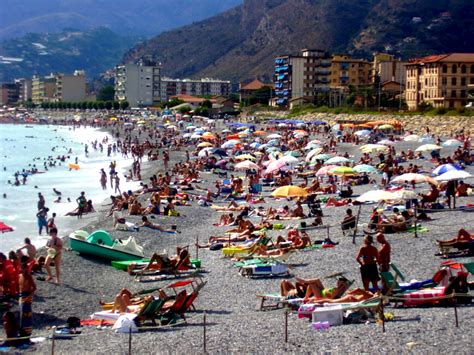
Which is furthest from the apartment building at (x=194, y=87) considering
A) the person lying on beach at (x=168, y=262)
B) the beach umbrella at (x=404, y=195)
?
the person lying on beach at (x=168, y=262)

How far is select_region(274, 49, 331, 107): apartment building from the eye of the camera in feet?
329

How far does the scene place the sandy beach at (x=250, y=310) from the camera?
338 inches

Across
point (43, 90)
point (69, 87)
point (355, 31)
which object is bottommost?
point (69, 87)

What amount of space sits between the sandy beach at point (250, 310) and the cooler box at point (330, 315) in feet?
0.51

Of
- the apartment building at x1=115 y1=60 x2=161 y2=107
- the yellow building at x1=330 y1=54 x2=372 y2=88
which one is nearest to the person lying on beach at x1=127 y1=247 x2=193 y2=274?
the yellow building at x1=330 y1=54 x2=372 y2=88

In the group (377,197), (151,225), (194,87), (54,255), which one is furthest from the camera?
(194,87)

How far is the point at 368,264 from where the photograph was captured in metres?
10.7

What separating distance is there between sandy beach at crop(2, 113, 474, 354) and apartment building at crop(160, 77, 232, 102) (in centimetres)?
13109

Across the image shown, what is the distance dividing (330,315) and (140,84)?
13156 cm

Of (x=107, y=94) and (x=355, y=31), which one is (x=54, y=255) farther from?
(x=355, y=31)

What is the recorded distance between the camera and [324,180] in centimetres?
2730

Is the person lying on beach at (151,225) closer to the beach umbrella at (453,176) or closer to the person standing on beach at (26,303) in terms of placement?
the beach umbrella at (453,176)

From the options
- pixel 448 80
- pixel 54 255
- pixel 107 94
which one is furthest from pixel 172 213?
pixel 107 94

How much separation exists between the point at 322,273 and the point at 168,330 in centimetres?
397
